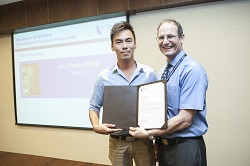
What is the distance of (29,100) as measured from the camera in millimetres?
3092

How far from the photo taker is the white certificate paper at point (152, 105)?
103 cm

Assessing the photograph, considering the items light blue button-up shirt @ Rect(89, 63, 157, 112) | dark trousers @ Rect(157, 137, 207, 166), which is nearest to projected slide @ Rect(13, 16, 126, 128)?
light blue button-up shirt @ Rect(89, 63, 157, 112)

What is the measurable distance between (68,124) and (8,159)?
120 centimetres

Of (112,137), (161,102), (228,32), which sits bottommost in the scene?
(112,137)

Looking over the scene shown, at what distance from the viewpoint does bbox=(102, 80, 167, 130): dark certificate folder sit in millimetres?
1039

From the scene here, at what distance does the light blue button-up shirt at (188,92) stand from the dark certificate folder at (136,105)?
0.11 m

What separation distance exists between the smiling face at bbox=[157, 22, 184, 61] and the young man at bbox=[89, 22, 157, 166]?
8.9 inches

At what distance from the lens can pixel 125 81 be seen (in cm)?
131

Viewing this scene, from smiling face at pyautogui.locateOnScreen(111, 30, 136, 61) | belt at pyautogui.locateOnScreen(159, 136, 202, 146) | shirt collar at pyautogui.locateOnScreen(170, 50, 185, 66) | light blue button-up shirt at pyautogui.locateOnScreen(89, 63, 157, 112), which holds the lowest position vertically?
belt at pyautogui.locateOnScreen(159, 136, 202, 146)

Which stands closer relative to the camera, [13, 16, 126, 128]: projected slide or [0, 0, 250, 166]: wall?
[0, 0, 250, 166]: wall

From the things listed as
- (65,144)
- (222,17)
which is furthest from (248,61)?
(65,144)

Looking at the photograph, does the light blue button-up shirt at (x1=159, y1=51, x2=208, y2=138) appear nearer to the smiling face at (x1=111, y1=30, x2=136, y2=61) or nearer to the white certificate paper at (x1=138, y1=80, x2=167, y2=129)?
the white certificate paper at (x1=138, y1=80, x2=167, y2=129)

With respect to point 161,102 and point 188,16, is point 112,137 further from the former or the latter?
point 188,16

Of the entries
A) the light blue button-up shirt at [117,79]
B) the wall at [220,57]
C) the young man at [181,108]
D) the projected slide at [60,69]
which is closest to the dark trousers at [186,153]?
the young man at [181,108]
